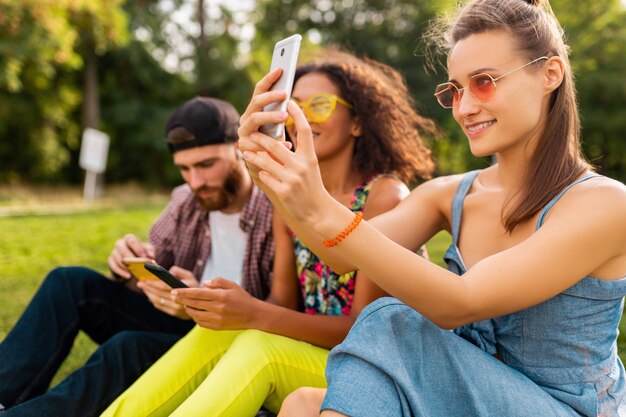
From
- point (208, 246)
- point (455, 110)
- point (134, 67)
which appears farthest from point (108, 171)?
point (455, 110)

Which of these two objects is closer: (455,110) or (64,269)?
(455,110)

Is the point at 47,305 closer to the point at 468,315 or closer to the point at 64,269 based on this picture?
the point at 64,269

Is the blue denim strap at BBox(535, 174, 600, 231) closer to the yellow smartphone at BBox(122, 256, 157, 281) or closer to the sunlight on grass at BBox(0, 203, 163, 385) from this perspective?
the yellow smartphone at BBox(122, 256, 157, 281)

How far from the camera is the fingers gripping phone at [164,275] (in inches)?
101

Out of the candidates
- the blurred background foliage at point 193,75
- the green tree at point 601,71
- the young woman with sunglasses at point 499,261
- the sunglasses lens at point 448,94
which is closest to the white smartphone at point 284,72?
the young woman with sunglasses at point 499,261

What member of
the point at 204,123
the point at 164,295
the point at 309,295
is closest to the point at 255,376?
the point at 309,295

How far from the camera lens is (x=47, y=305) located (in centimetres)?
294

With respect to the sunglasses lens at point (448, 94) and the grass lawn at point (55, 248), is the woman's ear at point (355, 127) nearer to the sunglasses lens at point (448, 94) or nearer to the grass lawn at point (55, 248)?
the sunglasses lens at point (448, 94)

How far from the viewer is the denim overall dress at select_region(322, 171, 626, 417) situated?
1.62 meters

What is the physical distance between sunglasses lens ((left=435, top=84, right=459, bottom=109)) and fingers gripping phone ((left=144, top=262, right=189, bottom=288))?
4.05 feet

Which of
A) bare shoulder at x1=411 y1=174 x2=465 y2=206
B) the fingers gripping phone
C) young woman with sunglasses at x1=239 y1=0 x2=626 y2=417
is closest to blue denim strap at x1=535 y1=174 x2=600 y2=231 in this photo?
Answer: young woman with sunglasses at x1=239 y1=0 x2=626 y2=417

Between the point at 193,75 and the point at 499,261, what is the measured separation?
25.8m

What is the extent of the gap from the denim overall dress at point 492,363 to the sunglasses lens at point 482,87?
0.35 meters

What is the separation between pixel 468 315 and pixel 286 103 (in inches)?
28.2
